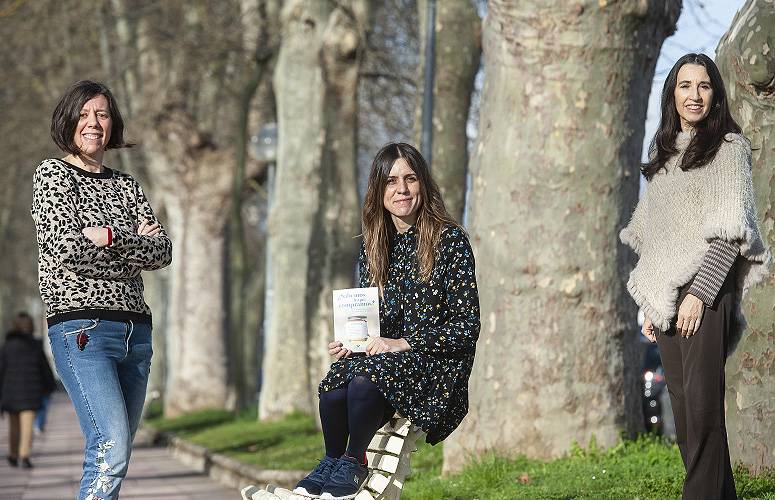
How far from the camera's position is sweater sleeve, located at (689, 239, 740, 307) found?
4297 mm

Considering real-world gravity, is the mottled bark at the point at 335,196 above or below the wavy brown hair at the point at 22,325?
above

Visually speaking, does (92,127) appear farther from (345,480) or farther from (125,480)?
(125,480)

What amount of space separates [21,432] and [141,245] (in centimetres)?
914

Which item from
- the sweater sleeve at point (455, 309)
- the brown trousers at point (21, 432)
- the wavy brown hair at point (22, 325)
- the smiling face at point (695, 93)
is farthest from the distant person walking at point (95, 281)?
the wavy brown hair at point (22, 325)

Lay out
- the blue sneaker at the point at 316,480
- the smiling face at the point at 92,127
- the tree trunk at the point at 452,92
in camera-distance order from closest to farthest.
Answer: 1. the blue sneaker at the point at 316,480
2. the smiling face at the point at 92,127
3. the tree trunk at the point at 452,92

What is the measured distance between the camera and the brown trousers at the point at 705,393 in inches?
171

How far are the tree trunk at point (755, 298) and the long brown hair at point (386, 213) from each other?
2121mm

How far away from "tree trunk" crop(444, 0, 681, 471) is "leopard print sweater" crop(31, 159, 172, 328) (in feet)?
10.3

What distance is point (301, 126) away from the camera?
15195mm

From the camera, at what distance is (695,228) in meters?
4.44

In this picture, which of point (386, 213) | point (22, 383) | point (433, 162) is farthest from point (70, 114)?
point (22, 383)

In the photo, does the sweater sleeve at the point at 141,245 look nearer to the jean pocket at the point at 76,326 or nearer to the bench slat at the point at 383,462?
the jean pocket at the point at 76,326

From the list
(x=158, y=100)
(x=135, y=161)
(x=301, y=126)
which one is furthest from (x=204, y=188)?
(x=301, y=126)

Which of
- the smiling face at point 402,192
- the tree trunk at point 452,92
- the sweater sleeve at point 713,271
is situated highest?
the tree trunk at point 452,92
